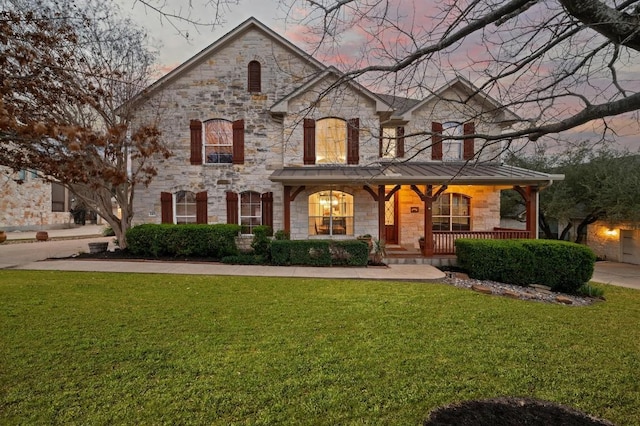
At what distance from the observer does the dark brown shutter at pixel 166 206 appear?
1287 cm

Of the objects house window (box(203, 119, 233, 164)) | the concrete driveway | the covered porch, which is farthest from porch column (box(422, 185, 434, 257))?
house window (box(203, 119, 233, 164))

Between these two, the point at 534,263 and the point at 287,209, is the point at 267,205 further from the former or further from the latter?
the point at 534,263

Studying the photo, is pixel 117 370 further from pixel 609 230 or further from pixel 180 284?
pixel 609 230

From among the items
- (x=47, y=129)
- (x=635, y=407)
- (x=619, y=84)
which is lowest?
(x=635, y=407)

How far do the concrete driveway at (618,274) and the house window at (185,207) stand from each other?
15.6m

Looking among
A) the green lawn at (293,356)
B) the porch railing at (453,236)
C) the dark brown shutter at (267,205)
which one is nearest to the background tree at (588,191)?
the porch railing at (453,236)

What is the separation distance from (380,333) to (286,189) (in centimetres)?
783

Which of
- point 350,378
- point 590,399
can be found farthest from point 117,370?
point 590,399

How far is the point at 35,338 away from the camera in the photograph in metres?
4.38

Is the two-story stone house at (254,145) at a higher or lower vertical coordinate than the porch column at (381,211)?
higher

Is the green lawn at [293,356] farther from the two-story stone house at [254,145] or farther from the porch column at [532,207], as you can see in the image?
the two-story stone house at [254,145]

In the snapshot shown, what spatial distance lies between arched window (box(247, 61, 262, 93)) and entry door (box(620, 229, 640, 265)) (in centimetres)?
1954

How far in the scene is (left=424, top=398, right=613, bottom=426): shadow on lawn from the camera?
266cm

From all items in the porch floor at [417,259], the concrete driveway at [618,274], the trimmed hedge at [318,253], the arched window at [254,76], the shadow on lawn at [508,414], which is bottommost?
the concrete driveway at [618,274]
